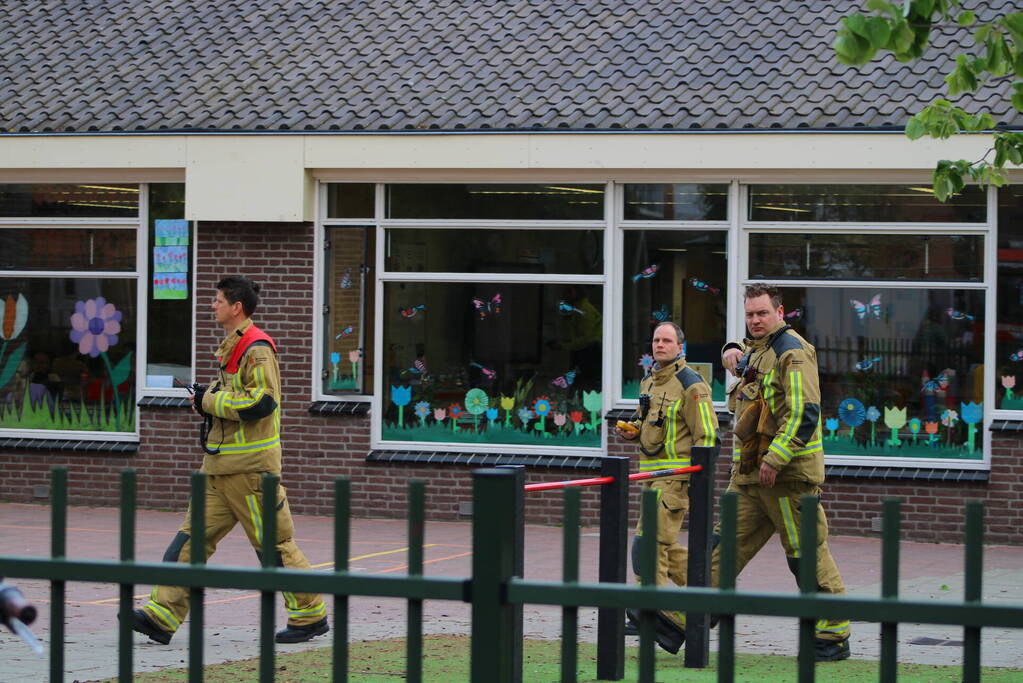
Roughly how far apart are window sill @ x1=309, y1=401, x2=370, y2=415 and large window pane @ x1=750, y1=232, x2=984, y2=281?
3989 millimetres

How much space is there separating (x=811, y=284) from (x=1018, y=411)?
2.12 metres

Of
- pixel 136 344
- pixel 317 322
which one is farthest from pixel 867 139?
pixel 136 344

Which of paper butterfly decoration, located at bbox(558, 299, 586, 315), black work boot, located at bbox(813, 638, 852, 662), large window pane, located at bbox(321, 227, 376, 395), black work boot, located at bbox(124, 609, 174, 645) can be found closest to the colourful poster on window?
large window pane, located at bbox(321, 227, 376, 395)

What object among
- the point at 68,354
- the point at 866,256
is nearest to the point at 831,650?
the point at 866,256

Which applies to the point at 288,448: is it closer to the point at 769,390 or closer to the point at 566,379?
the point at 566,379

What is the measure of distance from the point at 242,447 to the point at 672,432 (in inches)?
95.4

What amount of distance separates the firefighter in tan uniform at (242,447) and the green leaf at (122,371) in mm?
7393

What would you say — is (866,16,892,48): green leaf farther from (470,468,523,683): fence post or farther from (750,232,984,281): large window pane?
(750,232,984,281): large window pane

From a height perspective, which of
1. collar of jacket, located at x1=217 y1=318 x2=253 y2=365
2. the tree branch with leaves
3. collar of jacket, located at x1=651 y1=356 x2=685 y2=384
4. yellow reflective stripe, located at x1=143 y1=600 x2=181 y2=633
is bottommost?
yellow reflective stripe, located at x1=143 y1=600 x2=181 y2=633

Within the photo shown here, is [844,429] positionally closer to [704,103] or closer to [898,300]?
[898,300]

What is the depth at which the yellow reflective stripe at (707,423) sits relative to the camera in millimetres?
8586

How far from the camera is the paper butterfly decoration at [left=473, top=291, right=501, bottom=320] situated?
1473 cm

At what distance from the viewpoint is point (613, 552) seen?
23.3ft

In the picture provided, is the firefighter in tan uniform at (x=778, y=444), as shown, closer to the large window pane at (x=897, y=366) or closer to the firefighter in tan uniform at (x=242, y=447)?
the firefighter in tan uniform at (x=242, y=447)
